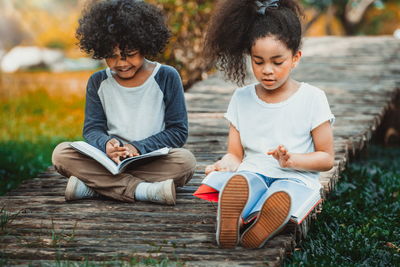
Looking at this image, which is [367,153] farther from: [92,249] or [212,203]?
[92,249]

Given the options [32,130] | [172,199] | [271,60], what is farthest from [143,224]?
[32,130]

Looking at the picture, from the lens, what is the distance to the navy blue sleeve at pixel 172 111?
12.6ft

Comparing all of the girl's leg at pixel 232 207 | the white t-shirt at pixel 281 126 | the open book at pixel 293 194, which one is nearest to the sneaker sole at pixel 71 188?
the open book at pixel 293 194

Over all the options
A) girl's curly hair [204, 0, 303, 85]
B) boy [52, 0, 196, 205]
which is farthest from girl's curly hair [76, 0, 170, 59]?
girl's curly hair [204, 0, 303, 85]

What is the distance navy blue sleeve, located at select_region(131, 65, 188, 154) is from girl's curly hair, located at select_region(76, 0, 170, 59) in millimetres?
171

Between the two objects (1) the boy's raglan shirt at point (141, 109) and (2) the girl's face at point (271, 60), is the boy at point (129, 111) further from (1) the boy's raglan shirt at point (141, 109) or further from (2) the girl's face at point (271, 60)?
(2) the girl's face at point (271, 60)

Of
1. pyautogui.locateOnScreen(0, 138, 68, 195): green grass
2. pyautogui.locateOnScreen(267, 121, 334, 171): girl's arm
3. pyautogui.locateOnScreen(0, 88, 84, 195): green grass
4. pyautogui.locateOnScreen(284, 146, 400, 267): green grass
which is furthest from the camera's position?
pyautogui.locateOnScreen(0, 88, 84, 195): green grass

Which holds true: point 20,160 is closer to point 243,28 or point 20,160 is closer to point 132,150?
point 132,150

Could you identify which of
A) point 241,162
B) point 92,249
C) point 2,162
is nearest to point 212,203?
point 241,162

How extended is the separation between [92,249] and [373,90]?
4.54 m

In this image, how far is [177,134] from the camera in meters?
3.86

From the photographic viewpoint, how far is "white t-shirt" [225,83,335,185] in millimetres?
3262

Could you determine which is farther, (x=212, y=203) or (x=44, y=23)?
(x=44, y=23)

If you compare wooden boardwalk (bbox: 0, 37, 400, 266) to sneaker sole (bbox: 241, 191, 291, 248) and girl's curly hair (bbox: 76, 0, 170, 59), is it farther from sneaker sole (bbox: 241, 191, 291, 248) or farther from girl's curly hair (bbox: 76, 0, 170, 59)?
girl's curly hair (bbox: 76, 0, 170, 59)
